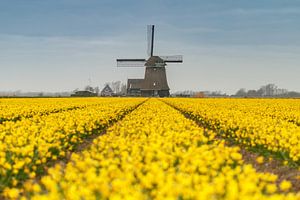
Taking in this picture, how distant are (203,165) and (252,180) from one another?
4.24 feet

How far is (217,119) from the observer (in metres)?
20.1

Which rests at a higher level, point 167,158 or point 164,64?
point 164,64

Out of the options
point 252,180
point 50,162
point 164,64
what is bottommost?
point 50,162

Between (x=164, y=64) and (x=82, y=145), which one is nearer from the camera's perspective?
(x=82, y=145)

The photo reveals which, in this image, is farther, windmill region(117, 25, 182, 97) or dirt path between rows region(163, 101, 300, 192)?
windmill region(117, 25, 182, 97)

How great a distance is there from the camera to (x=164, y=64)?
8806 cm

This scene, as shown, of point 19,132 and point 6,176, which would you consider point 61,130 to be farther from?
point 6,176

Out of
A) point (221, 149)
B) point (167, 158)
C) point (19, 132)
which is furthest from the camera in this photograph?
point (19, 132)

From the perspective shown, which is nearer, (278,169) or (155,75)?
(278,169)

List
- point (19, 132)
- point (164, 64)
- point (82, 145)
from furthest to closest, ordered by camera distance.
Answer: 1. point (164, 64)
2. point (82, 145)
3. point (19, 132)

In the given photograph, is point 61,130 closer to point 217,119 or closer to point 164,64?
point 217,119

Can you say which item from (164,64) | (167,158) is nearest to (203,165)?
(167,158)

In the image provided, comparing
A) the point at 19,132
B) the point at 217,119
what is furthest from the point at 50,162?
the point at 217,119

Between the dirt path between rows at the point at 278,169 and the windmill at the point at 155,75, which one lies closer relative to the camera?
the dirt path between rows at the point at 278,169
